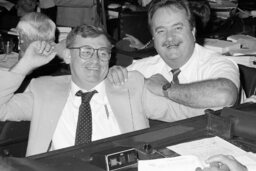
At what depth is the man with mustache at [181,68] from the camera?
6.53 ft

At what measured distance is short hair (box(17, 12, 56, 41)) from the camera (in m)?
2.54

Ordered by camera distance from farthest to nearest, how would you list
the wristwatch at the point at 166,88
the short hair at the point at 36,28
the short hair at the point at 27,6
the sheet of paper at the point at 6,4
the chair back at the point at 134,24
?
the sheet of paper at the point at 6,4
the short hair at the point at 27,6
the chair back at the point at 134,24
the short hair at the point at 36,28
the wristwatch at the point at 166,88

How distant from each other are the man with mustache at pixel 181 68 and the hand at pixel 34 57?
339mm

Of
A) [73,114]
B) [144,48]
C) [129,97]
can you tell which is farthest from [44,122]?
[144,48]

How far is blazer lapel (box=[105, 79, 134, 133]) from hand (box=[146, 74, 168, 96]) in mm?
120

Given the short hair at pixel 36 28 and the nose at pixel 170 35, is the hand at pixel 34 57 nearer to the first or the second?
the short hair at pixel 36 28

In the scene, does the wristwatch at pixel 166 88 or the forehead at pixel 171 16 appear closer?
the wristwatch at pixel 166 88

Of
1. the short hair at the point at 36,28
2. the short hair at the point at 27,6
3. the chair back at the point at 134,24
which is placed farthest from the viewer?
the short hair at the point at 27,6

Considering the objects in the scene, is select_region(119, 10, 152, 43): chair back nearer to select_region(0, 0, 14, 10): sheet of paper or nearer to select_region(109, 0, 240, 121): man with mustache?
select_region(109, 0, 240, 121): man with mustache

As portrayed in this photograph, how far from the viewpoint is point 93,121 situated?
1.94 meters

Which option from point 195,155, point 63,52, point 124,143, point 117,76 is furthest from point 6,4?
point 195,155

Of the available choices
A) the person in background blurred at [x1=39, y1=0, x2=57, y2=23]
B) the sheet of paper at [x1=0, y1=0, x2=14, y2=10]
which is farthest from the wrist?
the sheet of paper at [x1=0, y1=0, x2=14, y2=10]

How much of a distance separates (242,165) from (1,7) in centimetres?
544

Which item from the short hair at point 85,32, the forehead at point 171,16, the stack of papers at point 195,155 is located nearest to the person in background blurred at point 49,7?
the forehead at point 171,16
